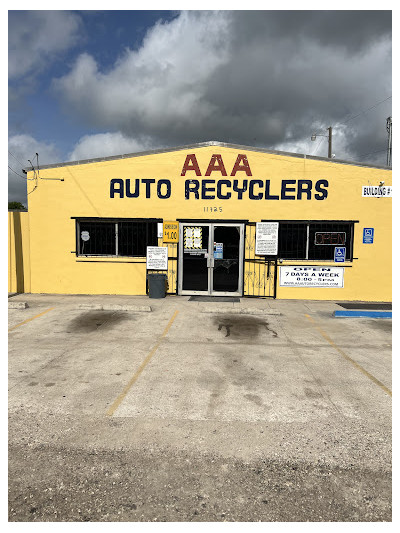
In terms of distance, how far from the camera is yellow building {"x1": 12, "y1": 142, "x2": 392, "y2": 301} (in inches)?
526

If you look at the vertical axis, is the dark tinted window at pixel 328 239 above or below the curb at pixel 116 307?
above

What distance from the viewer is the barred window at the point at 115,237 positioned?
13953 mm

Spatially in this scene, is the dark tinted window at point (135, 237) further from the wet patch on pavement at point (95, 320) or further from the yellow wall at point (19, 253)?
the yellow wall at point (19, 253)

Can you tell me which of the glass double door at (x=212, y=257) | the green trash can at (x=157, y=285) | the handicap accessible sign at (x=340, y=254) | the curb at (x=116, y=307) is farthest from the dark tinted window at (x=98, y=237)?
the handicap accessible sign at (x=340, y=254)

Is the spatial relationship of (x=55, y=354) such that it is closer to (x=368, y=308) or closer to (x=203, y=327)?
(x=203, y=327)

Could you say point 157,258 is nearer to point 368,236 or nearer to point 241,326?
point 241,326

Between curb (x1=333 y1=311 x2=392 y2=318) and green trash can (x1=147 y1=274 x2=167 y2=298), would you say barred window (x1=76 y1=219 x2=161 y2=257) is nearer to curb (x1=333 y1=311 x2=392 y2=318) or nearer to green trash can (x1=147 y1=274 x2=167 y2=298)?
green trash can (x1=147 y1=274 x2=167 y2=298)

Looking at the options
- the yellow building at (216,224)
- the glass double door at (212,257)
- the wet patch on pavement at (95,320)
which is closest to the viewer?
the wet patch on pavement at (95,320)

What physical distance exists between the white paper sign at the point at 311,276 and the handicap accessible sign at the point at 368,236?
4.68ft

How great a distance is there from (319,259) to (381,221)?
278cm

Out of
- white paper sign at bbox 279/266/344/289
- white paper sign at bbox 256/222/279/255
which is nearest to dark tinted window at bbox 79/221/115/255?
white paper sign at bbox 256/222/279/255

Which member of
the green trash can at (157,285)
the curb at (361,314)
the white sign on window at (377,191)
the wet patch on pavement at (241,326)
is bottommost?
the wet patch on pavement at (241,326)

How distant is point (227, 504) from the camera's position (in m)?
3.38

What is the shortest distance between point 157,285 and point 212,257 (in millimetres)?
2430
